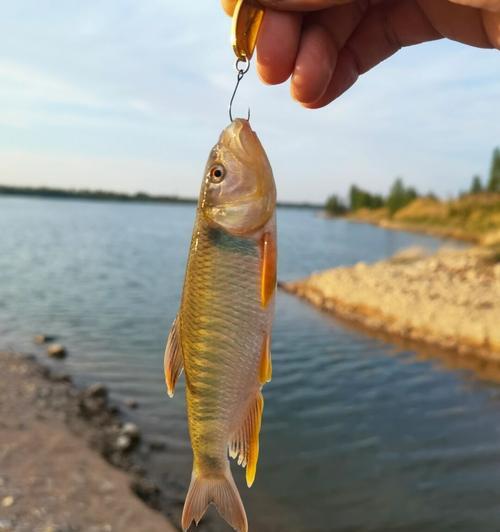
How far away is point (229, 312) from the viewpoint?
2281mm

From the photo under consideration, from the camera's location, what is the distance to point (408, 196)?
111 meters

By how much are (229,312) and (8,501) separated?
6.25 m

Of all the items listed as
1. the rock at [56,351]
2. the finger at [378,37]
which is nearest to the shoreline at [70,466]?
the rock at [56,351]

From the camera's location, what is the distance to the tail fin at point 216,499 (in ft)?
7.72

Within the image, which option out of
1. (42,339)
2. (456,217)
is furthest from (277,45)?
(456,217)

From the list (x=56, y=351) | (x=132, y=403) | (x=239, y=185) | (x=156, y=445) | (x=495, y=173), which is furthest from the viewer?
(x=495, y=173)

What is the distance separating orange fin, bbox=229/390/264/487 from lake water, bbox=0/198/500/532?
5.86m

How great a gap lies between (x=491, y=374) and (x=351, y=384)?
3.40 m

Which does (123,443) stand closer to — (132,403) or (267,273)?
(132,403)

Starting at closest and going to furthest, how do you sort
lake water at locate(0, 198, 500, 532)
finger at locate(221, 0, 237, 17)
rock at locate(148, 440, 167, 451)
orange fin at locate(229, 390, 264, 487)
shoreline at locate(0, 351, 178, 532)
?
1. orange fin at locate(229, 390, 264, 487)
2. finger at locate(221, 0, 237, 17)
3. shoreline at locate(0, 351, 178, 532)
4. lake water at locate(0, 198, 500, 532)
5. rock at locate(148, 440, 167, 451)

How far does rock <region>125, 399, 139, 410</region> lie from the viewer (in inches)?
459

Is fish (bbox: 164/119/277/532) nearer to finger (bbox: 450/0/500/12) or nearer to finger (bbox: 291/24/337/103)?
finger (bbox: 291/24/337/103)

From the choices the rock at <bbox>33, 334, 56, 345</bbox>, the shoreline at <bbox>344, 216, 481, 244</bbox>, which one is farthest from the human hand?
the shoreline at <bbox>344, 216, 481, 244</bbox>

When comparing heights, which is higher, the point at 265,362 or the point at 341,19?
the point at 341,19
